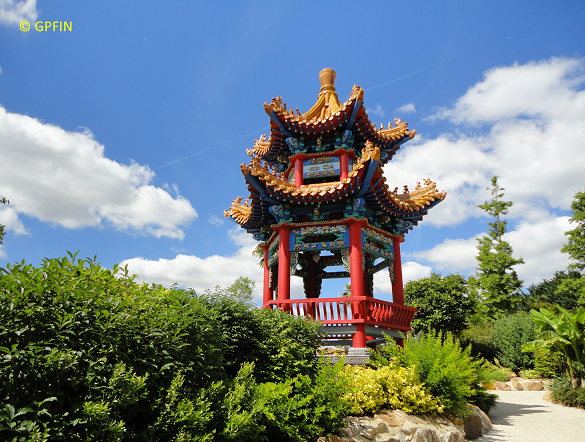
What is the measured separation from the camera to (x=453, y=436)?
27.6 feet

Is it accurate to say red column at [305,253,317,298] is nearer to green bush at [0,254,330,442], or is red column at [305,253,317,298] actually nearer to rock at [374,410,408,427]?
rock at [374,410,408,427]

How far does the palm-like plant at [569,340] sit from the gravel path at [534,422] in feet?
6.02

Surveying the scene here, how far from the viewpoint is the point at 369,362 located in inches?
388

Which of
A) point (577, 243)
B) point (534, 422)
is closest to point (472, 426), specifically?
point (534, 422)

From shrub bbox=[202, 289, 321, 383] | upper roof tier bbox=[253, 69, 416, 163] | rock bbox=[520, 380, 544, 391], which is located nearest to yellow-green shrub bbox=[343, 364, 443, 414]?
shrub bbox=[202, 289, 321, 383]

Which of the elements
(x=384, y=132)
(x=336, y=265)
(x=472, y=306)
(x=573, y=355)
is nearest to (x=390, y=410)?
(x=336, y=265)

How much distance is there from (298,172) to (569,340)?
1318 centimetres

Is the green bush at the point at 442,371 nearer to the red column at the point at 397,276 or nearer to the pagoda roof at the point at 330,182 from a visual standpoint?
the red column at the point at 397,276

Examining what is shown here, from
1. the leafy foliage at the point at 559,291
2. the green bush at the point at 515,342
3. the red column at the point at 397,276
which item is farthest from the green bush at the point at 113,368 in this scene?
the leafy foliage at the point at 559,291

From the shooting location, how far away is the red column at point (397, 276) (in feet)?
44.5

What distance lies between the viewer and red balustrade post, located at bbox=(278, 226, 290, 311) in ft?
39.4

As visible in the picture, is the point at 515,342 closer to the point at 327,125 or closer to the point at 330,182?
the point at 330,182

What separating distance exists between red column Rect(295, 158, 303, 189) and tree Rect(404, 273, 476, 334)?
1597 centimetres

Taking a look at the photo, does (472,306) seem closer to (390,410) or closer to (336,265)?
(336,265)
